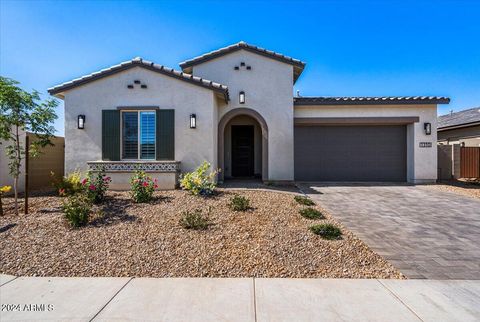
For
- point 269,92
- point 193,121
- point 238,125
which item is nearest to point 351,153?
point 269,92

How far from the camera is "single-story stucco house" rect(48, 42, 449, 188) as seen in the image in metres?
9.27

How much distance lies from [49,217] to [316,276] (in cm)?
618

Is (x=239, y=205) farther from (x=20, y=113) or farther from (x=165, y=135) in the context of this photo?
(x=20, y=113)

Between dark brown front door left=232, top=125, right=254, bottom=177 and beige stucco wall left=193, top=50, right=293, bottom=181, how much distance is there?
1818 mm

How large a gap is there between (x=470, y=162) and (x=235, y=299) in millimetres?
15967

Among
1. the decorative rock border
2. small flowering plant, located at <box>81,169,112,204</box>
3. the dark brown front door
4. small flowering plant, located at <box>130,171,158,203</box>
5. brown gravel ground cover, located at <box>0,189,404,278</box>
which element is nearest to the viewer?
brown gravel ground cover, located at <box>0,189,404,278</box>

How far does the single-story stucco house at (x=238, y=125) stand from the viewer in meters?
9.27

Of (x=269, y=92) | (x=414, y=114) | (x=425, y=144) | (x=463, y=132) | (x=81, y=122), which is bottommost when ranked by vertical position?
(x=425, y=144)

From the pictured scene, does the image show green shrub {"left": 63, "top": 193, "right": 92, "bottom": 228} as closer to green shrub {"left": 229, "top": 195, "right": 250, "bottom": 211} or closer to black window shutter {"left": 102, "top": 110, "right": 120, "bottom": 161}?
green shrub {"left": 229, "top": 195, "right": 250, "bottom": 211}

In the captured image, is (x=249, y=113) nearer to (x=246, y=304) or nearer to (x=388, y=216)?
(x=388, y=216)

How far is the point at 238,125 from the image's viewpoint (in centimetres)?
1295

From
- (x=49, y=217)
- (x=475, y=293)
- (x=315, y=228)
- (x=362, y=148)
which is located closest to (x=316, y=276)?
(x=315, y=228)

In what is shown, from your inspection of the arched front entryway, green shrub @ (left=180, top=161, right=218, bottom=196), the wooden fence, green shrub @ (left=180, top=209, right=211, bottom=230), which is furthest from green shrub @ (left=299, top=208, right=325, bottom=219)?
the wooden fence

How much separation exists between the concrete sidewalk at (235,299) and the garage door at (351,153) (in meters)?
9.05
